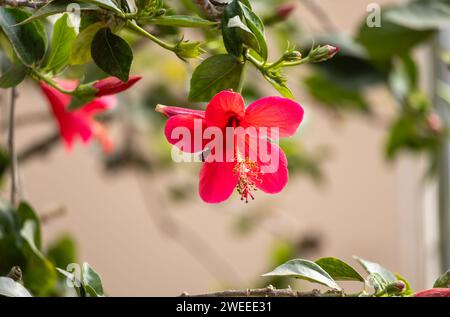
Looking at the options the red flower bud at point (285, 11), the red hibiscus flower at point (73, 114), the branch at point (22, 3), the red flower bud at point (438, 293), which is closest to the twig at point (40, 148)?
the red hibiscus flower at point (73, 114)

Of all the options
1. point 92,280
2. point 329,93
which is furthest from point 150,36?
point 329,93

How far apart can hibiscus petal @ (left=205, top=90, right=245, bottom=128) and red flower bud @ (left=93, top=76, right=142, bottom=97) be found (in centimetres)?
6

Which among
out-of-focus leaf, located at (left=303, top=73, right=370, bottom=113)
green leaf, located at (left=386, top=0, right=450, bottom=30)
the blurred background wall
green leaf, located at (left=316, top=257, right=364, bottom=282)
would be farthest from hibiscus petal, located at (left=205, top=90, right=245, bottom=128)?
the blurred background wall

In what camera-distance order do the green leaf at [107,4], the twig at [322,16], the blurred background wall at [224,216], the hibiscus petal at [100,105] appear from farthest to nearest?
the blurred background wall at [224,216] < the twig at [322,16] < the hibiscus petal at [100,105] < the green leaf at [107,4]

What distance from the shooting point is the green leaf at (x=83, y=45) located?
435 mm

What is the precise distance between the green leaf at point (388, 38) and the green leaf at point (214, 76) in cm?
43

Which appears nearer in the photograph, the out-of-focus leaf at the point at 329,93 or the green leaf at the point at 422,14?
the green leaf at the point at 422,14

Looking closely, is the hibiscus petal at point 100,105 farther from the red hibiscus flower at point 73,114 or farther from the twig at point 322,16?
the twig at point 322,16

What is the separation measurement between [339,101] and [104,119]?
337 millimetres

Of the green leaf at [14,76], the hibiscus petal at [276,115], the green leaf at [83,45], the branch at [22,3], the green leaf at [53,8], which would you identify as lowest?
the hibiscus petal at [276,115]

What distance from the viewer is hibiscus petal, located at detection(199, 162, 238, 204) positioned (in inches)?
17.2

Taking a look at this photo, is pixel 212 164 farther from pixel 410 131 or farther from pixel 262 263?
pixel 262 263

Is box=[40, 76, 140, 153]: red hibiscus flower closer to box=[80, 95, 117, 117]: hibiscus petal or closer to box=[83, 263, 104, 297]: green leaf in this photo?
box=[80, 95, 117, 117]: hibiscus petal

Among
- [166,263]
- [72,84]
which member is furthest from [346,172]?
[72,84]
